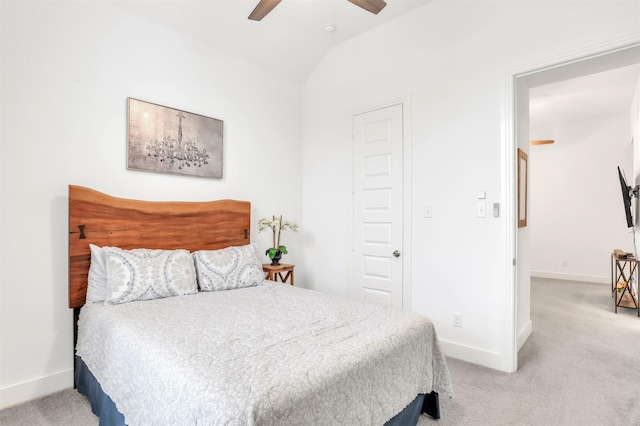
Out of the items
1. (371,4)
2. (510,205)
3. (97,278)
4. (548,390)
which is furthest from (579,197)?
(97,278)

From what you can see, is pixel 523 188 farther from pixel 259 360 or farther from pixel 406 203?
pixel 259 360

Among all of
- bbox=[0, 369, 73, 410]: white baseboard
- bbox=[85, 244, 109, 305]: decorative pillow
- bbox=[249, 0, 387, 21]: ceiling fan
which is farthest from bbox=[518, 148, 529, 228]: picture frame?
bbox=[0, 369, 73, 410]: white baseboard

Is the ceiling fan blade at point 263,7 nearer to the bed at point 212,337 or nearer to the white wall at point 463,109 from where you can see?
the white wall at point 463,109

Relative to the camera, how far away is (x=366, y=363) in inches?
57.2

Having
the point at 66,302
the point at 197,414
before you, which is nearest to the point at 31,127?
the point at 66,302

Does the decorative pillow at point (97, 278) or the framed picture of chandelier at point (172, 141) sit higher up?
the framed picture of chandelier at point (172, 141)

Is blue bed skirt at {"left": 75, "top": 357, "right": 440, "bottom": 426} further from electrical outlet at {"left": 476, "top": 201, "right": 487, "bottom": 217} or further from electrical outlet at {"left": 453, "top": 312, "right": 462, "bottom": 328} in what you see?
electrical outlet at {"left": 476, "top": 201, "right": 487, "bottom": 217}

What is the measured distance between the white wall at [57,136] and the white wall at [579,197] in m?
6.44

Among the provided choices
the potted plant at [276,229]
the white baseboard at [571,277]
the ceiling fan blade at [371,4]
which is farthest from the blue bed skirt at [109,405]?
the white baseboard at [571,277]

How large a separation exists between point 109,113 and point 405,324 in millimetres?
2572

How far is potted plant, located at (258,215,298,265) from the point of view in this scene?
11.4 ft

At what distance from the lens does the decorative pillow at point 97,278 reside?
2246 mm

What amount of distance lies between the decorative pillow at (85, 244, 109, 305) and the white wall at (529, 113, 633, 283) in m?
7.19

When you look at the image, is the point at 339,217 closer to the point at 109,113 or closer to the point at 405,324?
the point at 405,324
